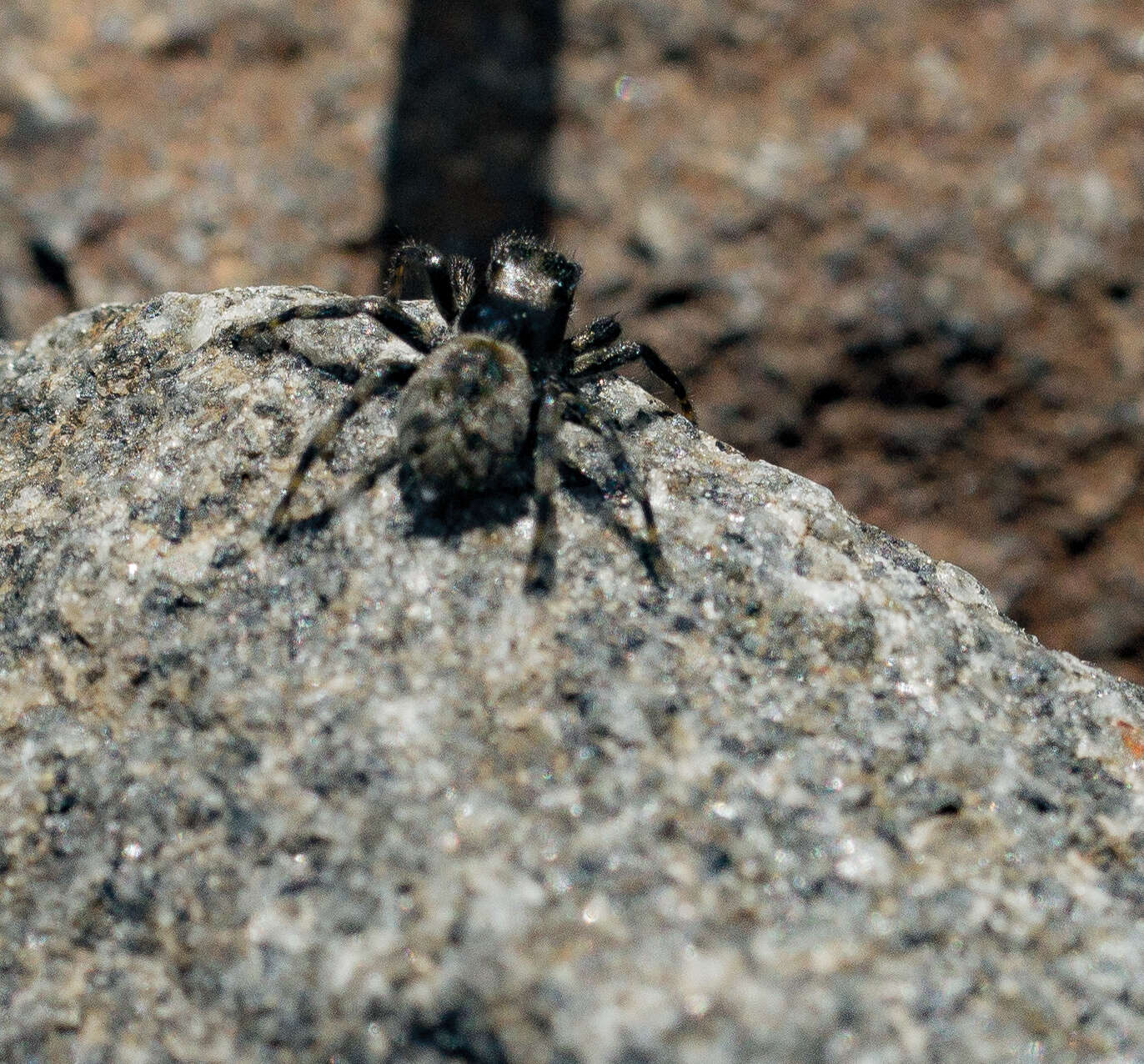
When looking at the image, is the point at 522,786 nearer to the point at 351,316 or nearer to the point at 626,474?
the point at 626,474

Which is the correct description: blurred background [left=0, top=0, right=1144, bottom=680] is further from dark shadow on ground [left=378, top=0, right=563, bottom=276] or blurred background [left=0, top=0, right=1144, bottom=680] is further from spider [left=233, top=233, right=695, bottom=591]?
spider [left=233, top=233, right=695, bottom=591]

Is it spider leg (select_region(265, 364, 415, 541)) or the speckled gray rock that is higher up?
spider leg (select_region(265, 364, 415, 541))

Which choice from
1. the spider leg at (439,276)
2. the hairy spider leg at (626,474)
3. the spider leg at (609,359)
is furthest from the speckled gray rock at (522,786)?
the spider leg at (439,276)

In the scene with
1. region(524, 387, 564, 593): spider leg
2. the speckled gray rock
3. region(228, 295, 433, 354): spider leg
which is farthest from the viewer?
region(228, 295, 433, 354): spider leg

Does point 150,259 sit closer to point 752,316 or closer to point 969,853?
point 752,316

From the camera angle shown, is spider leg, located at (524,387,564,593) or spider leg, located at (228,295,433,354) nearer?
spider leg, located at (524,387,564,593)

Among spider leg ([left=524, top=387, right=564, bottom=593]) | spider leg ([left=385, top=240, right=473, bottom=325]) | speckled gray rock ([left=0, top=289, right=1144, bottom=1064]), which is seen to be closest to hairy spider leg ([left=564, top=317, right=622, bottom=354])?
spider leg ([left=385, top=240, right=473, bottom=325])

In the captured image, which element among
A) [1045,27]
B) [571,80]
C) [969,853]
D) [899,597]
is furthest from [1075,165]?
[969,853]

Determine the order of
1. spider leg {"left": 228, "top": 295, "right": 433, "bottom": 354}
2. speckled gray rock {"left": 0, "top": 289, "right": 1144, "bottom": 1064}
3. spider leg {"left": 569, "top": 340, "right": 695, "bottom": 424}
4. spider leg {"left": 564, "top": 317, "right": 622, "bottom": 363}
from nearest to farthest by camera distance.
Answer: speckled gray rock {"left": 0, "top": 289, "right": 1144, "bottom": 1064}
spider leg {"left": 228, "top": 295, "right": 433, "bottom": 354}
spider leg {"left": 569, "top": 340, "right": 695, "bottom": 424}
spider leg {"left": 564, "top": 317, "right": 622, "bottom": 363}

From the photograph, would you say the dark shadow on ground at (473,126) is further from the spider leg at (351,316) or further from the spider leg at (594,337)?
the spider leg at (351,316)
